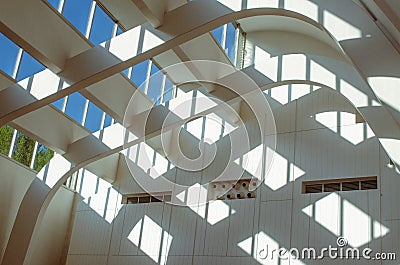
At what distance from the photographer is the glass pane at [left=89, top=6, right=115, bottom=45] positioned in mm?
13320

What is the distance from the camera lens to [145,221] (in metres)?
15.5

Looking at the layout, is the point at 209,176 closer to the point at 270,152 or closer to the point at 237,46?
the point at 270,152

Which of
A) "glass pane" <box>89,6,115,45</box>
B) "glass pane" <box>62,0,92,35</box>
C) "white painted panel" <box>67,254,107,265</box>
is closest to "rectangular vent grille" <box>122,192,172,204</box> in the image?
"white painted panel" <box>67,254,107,265</box>

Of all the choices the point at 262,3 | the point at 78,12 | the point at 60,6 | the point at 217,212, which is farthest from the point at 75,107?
the point at 262,3

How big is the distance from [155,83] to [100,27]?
2.17 metres

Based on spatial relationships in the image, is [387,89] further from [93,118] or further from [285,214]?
[93,118]

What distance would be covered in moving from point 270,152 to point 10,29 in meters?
7.45

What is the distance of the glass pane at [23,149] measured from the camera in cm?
1430

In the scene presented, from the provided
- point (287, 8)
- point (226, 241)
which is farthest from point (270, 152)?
point (287, 8)

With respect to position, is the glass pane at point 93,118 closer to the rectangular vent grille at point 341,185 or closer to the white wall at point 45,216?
the white wall at point 45,216

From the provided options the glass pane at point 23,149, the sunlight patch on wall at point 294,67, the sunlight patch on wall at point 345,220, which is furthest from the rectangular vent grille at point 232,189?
the glass pane at point 23,149

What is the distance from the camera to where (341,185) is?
510 inches

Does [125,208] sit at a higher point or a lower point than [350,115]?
lower

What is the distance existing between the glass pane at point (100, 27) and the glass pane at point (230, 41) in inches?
129
